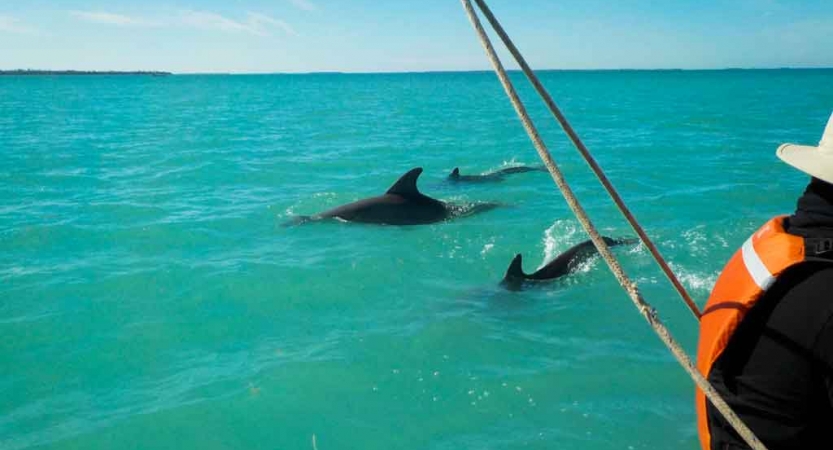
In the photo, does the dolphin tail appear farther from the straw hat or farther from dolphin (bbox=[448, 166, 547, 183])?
the straw hat

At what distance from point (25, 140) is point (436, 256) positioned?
29442 millimetres

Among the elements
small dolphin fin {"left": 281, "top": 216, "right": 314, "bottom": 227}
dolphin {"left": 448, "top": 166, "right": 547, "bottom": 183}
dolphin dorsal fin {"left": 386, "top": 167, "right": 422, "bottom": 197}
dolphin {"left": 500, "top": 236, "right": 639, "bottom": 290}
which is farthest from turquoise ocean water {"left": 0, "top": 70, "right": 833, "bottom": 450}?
dolphin dorsal fin {"left": 386, "top": 167, "right": 422, "bottom": 197}

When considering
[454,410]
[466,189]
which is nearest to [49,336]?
[454,410]

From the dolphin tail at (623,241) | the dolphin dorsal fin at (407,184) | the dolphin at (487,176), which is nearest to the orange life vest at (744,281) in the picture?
the dolphin tail at (623,241)

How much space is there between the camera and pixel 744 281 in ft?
9.25

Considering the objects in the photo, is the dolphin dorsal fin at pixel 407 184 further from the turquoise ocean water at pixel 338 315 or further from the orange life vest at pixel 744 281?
the orange life vest at pixel 744 281

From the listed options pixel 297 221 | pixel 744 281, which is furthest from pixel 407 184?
pixel 744 281

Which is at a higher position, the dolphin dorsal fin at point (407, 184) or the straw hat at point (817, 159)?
the straw hat at point (817, 159)

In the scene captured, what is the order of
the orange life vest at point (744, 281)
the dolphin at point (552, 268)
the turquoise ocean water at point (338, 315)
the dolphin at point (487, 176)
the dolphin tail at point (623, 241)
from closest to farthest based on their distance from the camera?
the orange life vest at point (744, 281) < the turquoise ocean water at point (338, 315) < the dolphin at point (552, 268) < the dolphin tail at point (623, 241) < the dolphin at point (487, 176)

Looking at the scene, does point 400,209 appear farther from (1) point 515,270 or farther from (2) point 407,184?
(1) point 515,270

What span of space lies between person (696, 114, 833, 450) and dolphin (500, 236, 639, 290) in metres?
6.72

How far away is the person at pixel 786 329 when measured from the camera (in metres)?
2.50

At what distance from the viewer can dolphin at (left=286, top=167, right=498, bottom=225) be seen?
1413 cm

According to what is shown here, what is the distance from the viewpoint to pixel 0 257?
12.3 meters
